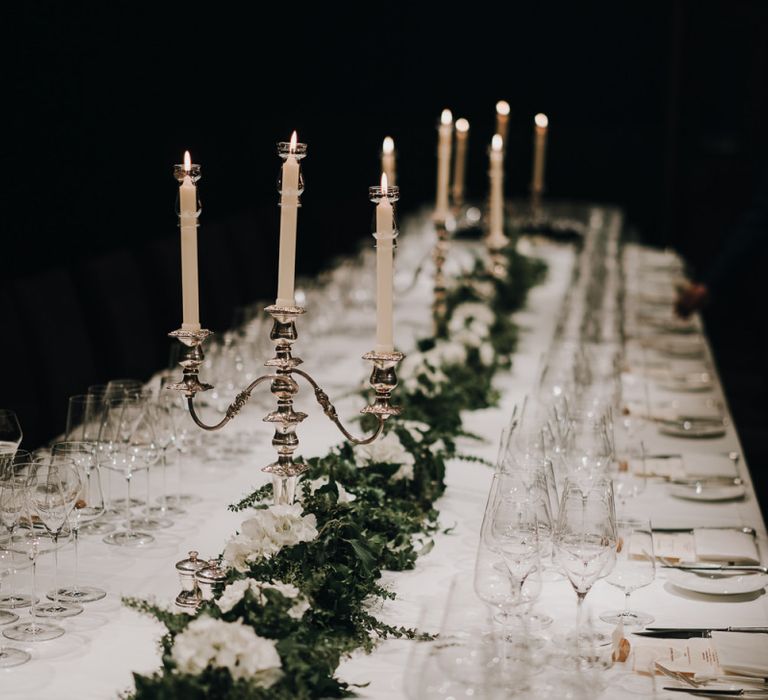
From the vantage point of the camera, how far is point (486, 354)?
374cm

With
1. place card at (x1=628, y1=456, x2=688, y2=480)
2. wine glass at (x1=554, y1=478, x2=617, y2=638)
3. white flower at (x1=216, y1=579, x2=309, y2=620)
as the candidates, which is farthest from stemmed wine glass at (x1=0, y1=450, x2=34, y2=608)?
place card at (x1=628, y1=456, x2=688, y2=480)

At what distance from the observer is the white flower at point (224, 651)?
1.48 meters

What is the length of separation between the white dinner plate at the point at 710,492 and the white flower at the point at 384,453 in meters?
0.72

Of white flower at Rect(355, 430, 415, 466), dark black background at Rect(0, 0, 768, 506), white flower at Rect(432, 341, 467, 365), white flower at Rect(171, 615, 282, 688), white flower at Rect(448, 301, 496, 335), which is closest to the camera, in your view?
white flower at Rect(171, 615, 282, 688)

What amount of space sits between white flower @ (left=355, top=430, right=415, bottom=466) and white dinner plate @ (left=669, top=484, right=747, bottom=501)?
28.2 inches

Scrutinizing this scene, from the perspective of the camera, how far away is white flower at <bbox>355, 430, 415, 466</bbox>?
2432 millimetres

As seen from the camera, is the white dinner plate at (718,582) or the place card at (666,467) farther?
the place card at (666,467)

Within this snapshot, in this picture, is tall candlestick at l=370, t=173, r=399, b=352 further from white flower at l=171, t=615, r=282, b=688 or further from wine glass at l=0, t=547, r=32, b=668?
wine glass at l=0, t=547, r=32, b=668

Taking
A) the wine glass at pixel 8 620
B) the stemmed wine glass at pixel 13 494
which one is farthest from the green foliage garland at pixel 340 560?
the stemmed wine glass at pixel 13 494

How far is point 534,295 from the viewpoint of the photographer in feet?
18.8

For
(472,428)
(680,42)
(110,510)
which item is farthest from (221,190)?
(110,510)

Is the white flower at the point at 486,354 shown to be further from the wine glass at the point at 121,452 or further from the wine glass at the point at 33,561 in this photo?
the wine glass at the point at 33,561

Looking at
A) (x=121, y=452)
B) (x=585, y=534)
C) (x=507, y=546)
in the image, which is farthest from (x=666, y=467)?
(x=121, y=452)

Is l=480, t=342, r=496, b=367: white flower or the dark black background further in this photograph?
the dark black background
